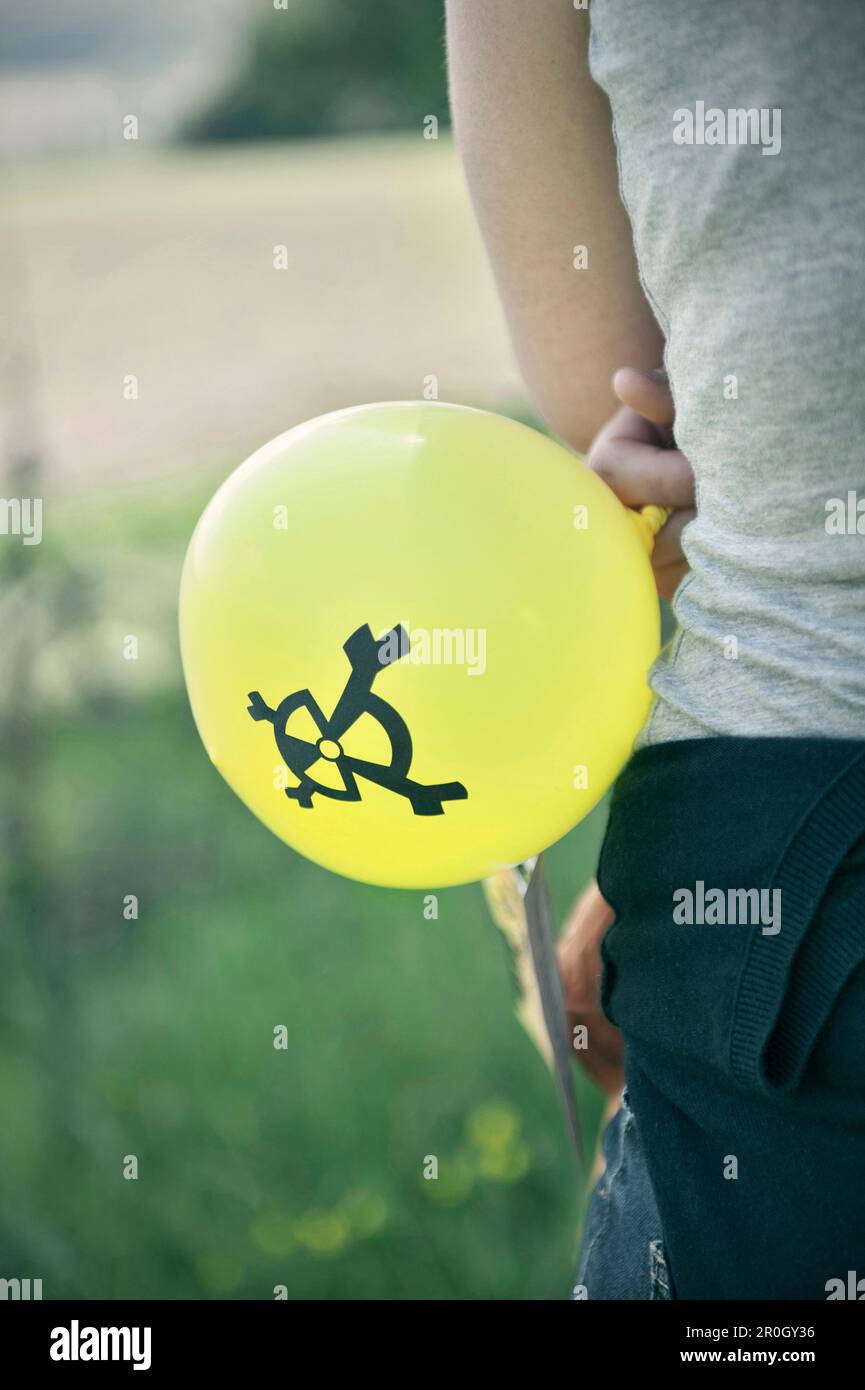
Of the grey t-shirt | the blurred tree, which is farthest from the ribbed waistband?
the blurred tree

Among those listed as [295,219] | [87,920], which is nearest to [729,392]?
[87,920]

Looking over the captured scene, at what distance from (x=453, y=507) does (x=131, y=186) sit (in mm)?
5012

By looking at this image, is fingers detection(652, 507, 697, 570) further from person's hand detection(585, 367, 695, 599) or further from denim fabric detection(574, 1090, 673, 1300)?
denim fabric detection(574, 1090, 673, 1300)

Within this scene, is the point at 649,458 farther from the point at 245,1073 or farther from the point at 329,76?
the point at 329,76

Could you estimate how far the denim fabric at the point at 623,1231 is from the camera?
945 millimetres

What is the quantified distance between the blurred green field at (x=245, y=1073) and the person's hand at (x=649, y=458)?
139cm

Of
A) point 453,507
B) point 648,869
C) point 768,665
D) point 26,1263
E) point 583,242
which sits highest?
point 583,242

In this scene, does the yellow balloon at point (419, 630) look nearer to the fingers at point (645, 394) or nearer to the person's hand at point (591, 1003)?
the fingers at point (645, 394)

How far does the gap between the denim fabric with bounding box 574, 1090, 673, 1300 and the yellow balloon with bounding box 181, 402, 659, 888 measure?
0.79 feet

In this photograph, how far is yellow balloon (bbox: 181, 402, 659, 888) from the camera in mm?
934

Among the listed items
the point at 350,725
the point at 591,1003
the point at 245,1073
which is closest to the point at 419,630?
the point at 350,725

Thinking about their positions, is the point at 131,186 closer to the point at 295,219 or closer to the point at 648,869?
the point at 295,219

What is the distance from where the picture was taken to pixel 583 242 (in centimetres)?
108

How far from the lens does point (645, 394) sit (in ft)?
3.57
